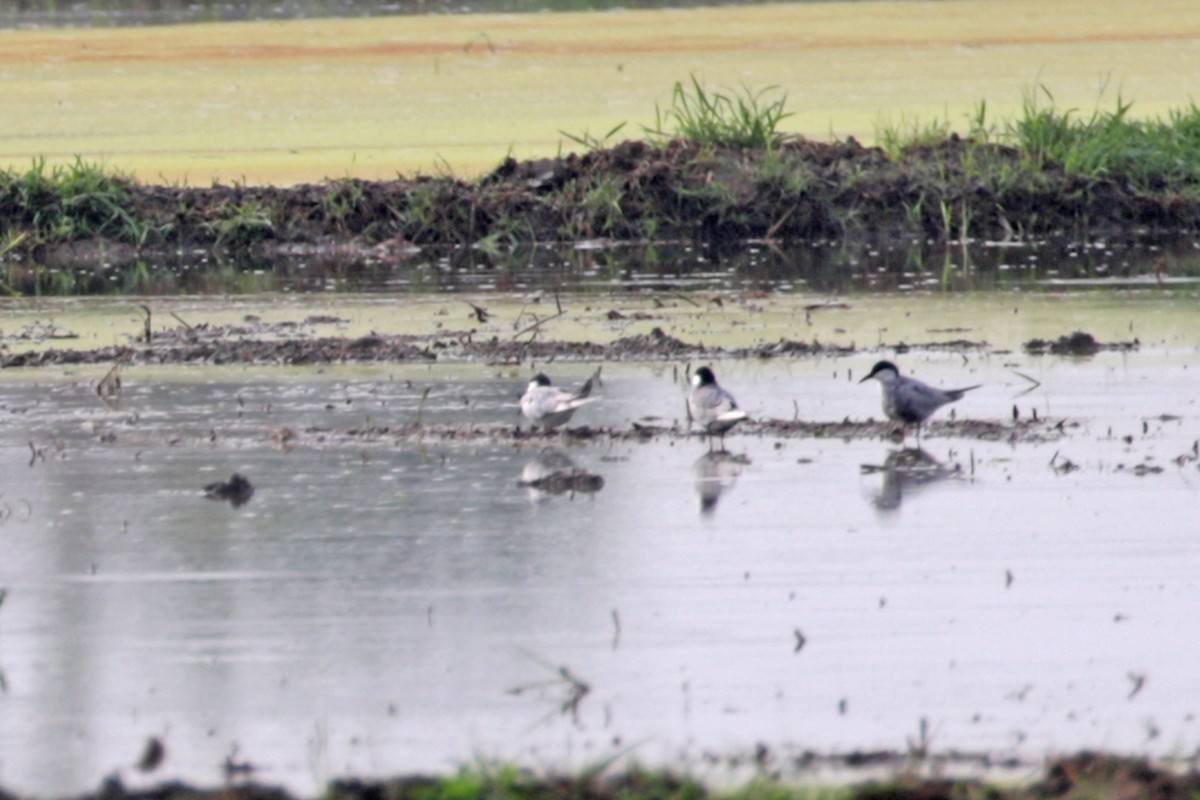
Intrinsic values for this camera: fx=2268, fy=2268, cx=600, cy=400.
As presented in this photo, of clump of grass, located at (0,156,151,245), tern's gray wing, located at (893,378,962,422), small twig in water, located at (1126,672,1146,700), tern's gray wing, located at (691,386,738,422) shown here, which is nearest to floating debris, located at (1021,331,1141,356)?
tern's gray wing, located at (893,378,962,422)

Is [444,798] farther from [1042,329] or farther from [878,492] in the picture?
[1042,329]

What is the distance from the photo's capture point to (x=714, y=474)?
8.55m

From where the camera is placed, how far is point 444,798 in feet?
14.4

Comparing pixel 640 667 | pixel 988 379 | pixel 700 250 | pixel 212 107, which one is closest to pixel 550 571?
pixel 640 667

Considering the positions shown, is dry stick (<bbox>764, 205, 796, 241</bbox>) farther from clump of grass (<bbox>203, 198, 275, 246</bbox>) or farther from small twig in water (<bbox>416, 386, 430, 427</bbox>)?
small twig in water (<bbox>416, 386, 430, 427</bbox>)

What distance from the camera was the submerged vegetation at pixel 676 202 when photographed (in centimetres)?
1747

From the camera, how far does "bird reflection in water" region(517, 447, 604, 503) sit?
8.23 meters

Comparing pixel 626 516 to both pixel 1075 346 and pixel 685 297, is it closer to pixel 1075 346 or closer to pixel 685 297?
pixel 1075 346

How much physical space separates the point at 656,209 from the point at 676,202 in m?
0.16

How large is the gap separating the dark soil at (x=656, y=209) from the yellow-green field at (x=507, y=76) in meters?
1.78

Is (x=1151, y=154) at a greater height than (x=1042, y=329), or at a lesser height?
greater

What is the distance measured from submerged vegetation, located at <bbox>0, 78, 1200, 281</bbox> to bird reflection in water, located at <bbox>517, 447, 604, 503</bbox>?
861cm

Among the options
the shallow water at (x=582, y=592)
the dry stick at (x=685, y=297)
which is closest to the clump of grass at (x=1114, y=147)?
the dry stick at (x=685, y=297)

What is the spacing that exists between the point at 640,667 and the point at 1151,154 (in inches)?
507
